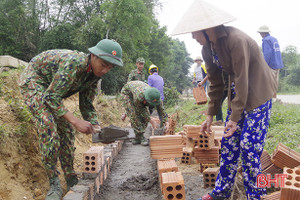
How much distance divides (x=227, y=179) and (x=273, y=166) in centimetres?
75

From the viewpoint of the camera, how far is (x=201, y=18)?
206cm

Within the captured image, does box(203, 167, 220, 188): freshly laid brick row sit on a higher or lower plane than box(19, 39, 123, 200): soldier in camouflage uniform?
lower

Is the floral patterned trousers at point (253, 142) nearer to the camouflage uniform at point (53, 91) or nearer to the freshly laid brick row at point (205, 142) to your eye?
the freshly laid brick row at point (205, 142)

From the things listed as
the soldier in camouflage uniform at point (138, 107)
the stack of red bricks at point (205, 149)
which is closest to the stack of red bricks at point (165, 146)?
the stack of red bricks at point (205, 149)

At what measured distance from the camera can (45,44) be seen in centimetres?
2012

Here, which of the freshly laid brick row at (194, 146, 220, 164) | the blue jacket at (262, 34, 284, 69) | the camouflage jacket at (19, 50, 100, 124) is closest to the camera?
the camouflage jacket at (19, 50, 100, 124)

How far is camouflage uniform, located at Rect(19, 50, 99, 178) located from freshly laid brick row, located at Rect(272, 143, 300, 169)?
2.15 m

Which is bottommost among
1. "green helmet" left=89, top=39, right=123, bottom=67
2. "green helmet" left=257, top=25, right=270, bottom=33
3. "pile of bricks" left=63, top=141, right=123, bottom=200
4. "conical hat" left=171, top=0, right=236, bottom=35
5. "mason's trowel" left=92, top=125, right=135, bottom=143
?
"pile of bricks" left=63, top=141, right=123, bottom=200

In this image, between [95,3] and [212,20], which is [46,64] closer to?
[212,20]

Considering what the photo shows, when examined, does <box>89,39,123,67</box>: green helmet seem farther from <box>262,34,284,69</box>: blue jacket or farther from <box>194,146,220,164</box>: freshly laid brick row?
<box>262,34,284,69</box>: blue jacket

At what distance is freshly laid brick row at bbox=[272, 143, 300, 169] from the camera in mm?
2621

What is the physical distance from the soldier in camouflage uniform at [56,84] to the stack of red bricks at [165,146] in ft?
3.37

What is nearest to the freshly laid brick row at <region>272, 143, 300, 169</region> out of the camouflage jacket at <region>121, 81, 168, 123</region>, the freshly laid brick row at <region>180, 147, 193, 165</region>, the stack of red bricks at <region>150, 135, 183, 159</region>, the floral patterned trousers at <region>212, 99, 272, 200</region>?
the floral patterned trousers at <region>212, 99, 272, 200</region>

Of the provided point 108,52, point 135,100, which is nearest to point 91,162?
point 108,52
